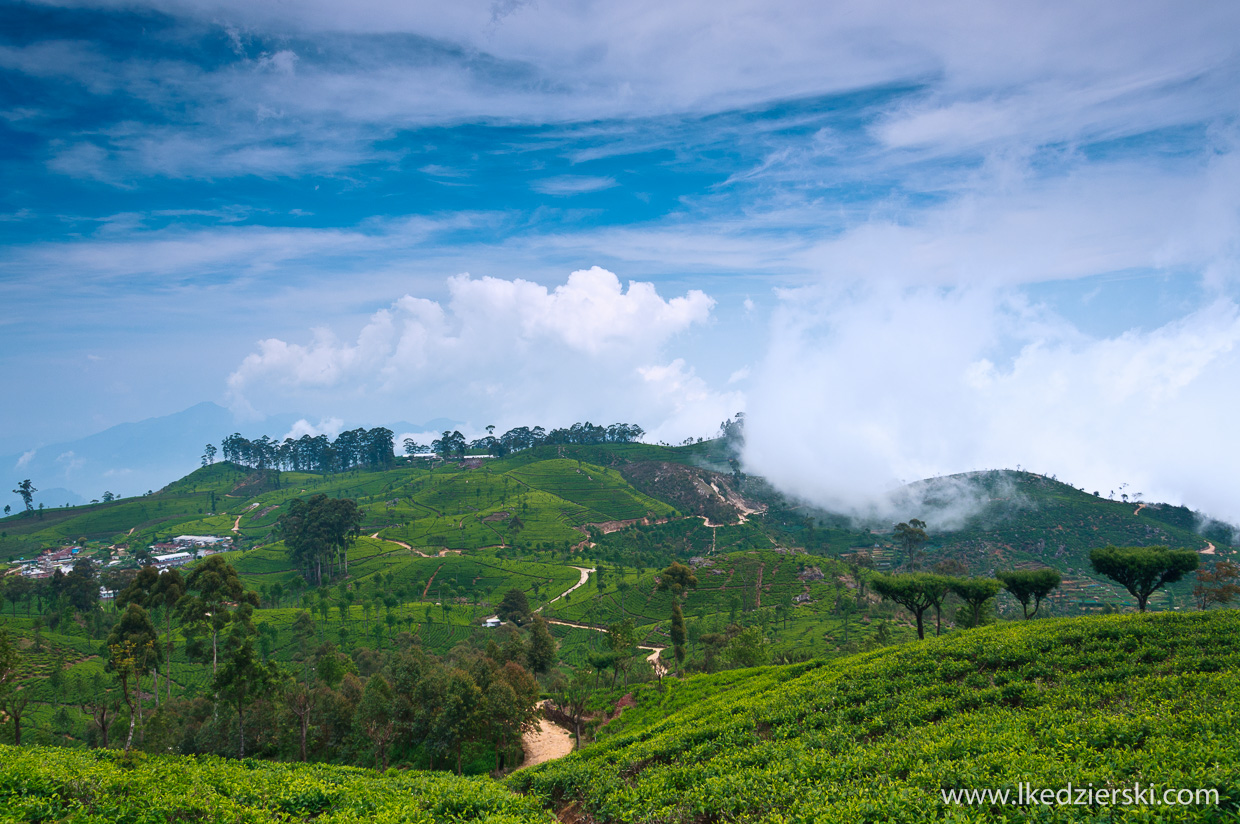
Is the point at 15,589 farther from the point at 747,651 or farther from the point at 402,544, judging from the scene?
the point at 747,651

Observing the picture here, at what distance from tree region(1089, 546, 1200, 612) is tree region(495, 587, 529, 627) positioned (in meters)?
70.6

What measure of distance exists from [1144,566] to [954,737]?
37.7 meters

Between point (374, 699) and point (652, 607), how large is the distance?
230ft

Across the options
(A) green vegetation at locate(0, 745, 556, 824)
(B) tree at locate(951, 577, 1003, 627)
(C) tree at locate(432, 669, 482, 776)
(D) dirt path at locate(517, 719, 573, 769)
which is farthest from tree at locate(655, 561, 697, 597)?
(A) green vegetation at locate(0, 745, 556, 824)

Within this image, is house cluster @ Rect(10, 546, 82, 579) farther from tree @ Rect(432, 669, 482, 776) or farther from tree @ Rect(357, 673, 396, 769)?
tree @ Rect(432, 669, 482, 776)

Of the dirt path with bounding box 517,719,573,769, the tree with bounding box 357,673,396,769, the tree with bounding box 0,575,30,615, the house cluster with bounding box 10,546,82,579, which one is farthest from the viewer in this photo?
the house cluster with bounding box 10,546,82,579

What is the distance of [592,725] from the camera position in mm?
40188

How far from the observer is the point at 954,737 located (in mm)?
17156

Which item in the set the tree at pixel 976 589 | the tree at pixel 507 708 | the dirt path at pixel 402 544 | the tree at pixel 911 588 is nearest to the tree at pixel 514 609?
the dirt path at pixel 402 544

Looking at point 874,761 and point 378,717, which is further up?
point 874,761

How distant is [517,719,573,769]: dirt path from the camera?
37719 mm

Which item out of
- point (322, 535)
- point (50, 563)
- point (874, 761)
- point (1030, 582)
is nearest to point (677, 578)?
point (1030, 582)

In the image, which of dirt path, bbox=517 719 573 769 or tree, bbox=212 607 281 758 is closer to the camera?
tree, bbox=212 607 281 758

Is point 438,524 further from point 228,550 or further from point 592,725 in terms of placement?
point 592,725
